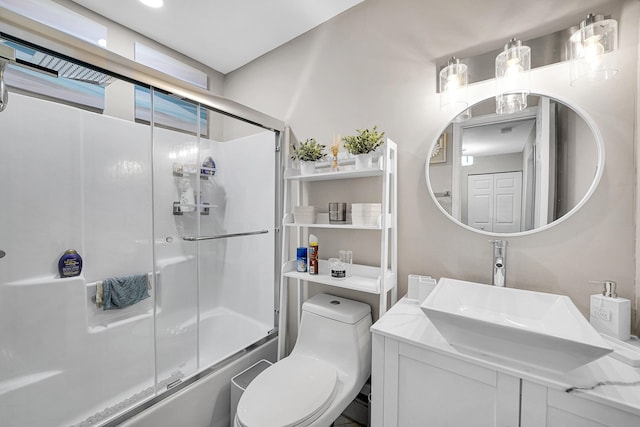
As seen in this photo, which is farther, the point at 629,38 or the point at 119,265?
the point at 119,265

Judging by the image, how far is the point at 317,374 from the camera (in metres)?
1.21

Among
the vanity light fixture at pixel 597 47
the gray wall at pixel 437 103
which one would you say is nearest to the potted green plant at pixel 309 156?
the gray wall at pixel 437 103

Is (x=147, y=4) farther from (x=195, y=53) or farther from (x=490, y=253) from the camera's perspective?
(x=490, y=253)

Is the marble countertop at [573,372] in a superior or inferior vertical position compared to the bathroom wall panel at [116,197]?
inferior

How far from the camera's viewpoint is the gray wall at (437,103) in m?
0.96

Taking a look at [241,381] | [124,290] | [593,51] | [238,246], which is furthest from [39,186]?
[593,51]

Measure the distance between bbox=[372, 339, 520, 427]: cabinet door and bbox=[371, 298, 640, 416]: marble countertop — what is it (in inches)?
1.2

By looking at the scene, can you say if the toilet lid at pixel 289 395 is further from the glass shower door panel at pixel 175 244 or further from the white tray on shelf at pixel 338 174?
the white tray on shelf at pixel 338 174

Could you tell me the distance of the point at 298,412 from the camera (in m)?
0.99

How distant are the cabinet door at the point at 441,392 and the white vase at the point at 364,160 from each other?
32.6 inches

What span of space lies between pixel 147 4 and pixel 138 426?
2308 mm

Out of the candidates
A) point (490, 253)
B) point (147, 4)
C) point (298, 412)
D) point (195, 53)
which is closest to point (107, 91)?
point (147, 4)

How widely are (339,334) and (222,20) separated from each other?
→ 210 cm

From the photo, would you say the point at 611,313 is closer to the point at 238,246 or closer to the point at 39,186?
the point at 238,246
